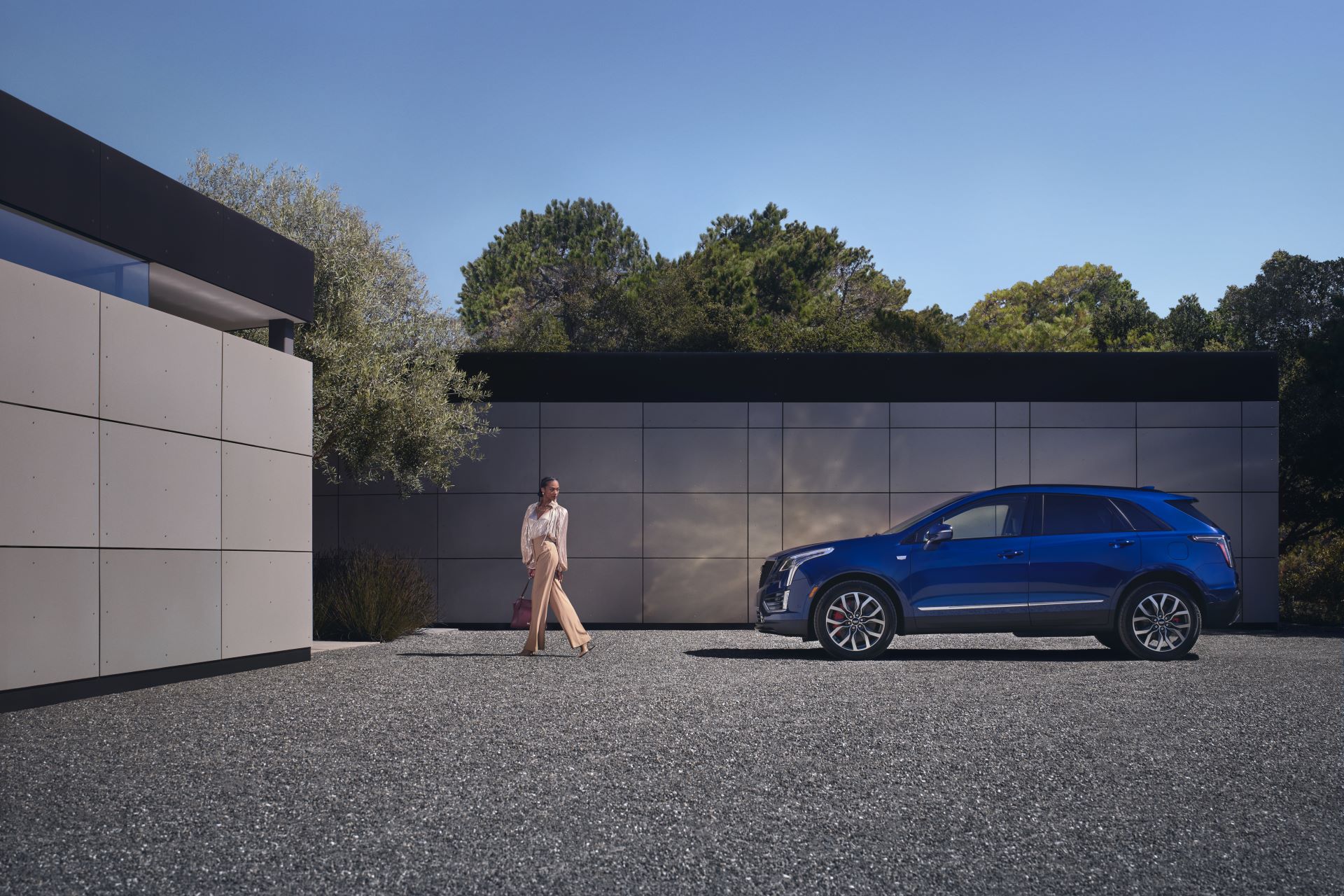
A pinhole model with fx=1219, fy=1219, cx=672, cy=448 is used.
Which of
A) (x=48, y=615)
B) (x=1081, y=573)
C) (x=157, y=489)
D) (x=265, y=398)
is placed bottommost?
(x=48, y=615)

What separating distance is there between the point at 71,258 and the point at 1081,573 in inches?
381

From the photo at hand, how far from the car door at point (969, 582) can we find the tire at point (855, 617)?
0.82ft

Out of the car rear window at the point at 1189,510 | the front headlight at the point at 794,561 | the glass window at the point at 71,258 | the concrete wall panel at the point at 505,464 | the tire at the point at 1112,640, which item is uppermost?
the glass window at the point at 71,258

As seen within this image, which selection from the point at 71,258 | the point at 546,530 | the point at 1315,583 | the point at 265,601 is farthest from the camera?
the point at 1315,583

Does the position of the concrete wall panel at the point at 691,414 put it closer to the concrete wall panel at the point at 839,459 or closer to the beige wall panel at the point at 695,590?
the concrete wall panel at the point at 839,459

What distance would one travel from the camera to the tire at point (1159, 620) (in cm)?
1212

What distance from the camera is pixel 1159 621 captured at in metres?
12.2

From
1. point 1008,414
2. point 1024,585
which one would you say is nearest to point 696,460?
point 1008,414

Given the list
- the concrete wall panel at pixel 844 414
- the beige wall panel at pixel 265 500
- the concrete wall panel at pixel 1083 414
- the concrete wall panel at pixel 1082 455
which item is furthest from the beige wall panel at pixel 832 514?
the beige wall panel at pixel 265 500

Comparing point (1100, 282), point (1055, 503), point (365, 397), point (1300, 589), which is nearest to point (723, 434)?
point (365, 397)

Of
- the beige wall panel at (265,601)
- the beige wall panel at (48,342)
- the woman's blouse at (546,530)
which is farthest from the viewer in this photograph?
the woman's blouse at (546,530)

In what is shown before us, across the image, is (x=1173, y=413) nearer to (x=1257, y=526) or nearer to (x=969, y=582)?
(x=1257, y=526)

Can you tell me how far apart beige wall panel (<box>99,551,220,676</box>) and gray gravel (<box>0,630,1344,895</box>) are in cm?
54

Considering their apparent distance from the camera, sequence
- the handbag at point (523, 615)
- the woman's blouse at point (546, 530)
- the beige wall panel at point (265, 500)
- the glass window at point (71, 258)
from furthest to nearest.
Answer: the handbag at point (523, 615), the woman's blouse at point (546, 530), the beige wall panel at point (265, 500), the glass window at point (71, 258)
